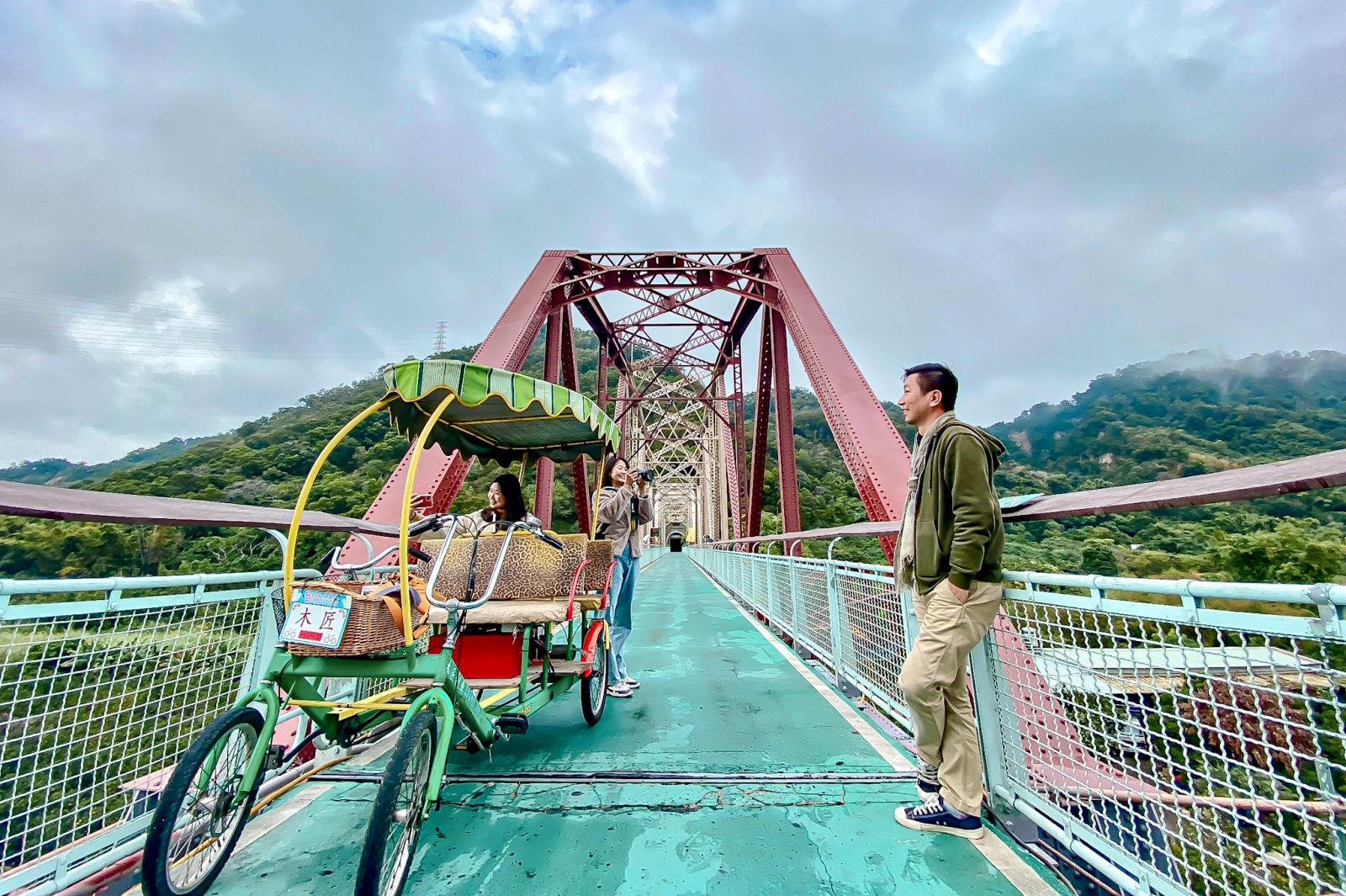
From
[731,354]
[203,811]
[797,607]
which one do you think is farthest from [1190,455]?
[203,811]

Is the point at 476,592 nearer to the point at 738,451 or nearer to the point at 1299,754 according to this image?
the point at 1299,754

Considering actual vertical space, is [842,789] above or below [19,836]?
below

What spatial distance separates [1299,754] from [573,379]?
11.9 metres

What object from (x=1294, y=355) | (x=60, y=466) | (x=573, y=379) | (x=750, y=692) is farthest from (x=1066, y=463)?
(x=60, y=466)

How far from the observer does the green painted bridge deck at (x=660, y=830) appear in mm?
1616

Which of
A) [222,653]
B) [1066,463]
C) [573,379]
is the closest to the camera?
[222,653]

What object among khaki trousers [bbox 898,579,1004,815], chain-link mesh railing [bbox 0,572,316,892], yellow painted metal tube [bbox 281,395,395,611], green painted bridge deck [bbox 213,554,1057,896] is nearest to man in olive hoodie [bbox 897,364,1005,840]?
khaki trousers [bbox 898,579,1004,815]

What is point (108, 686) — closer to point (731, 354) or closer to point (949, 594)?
point (949, 594)

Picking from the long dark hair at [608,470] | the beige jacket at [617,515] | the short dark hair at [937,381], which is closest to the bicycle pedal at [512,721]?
the beige jacket at [617,515]

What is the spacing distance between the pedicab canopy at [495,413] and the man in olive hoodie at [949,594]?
4.94ft

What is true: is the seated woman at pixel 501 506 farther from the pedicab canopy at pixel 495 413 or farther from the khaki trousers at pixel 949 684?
the khaki trousers at pixel 949 684

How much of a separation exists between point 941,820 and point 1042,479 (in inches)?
2036

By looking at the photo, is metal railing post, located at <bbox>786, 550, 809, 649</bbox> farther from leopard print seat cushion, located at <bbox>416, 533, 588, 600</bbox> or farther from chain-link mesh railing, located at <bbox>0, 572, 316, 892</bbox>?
chain-link mesh railing, located at <bbox>0, 572, 316, 892</bbox>

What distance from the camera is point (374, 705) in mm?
1759
